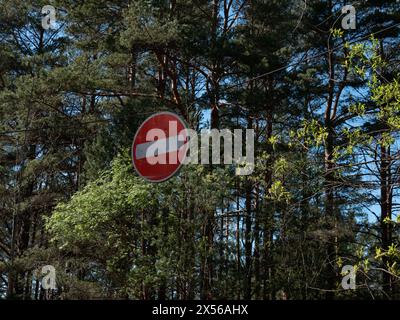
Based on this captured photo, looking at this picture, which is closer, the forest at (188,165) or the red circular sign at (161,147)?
the red circular sign at (161,147)

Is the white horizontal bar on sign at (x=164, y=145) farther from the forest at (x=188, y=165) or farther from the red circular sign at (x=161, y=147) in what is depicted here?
the forest at (x=188, y=165)

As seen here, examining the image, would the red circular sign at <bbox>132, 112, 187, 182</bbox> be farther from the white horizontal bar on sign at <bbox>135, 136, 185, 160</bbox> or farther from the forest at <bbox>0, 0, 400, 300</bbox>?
the forest at <bbox>0, 0, 400, 300</bbox>

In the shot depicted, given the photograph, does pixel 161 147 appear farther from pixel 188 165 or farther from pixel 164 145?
pixel 188 165

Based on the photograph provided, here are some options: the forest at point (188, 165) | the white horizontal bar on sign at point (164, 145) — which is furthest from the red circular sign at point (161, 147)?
the forest at point (188, 165)

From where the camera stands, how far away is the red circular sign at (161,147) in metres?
7.22

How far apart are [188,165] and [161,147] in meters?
3.04

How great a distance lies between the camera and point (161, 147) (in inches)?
281

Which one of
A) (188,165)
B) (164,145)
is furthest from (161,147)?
(188,165)

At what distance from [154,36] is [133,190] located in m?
3.71

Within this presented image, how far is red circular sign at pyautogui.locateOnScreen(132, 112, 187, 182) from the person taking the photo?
7.22 m

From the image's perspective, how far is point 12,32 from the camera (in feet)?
55.0

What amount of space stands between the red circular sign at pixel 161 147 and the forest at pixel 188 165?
1532 mm

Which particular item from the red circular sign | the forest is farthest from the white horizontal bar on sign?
the forest
